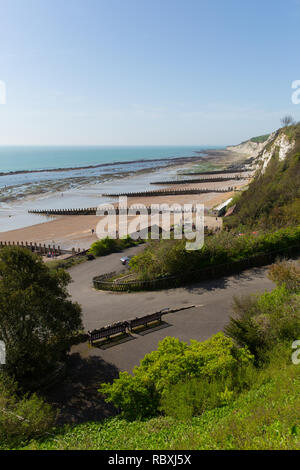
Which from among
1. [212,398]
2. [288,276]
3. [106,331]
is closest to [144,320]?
[106,331]

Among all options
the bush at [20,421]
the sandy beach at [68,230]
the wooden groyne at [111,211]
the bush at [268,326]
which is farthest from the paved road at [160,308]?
the wooden groyne at [111,211]

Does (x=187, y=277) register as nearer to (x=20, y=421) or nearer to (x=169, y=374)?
(x=169, y=374)

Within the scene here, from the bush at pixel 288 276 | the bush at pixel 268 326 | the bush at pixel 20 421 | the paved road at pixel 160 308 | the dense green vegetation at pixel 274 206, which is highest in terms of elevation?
the dense green vegetation at pixel 274 206

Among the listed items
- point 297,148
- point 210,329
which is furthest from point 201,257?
point 297,148

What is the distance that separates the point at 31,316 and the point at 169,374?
5.44m

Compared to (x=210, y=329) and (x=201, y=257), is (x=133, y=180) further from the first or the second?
(x=210, y=329)

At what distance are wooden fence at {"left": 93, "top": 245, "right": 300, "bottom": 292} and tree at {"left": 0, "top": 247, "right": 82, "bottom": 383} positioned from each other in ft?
29.6

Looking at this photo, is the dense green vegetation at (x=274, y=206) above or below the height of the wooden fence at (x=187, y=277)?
above

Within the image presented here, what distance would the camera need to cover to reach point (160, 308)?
18125mm

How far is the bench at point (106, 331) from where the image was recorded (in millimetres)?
14406

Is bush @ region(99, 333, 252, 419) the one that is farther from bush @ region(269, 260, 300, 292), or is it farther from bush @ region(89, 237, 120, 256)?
bush @ region(89, 237, 120, 256)

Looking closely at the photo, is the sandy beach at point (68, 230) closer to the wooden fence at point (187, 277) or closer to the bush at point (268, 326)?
the wooden fence at point (187, 277)

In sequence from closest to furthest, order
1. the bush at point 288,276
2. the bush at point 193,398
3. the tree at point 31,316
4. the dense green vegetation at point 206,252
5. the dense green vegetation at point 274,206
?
the bush at point 193,398 → the tree at point 31,316 → the bush at point 288,276 → the dense green vegetation at point 206,252 → the dense green vegetation at point 274,206
